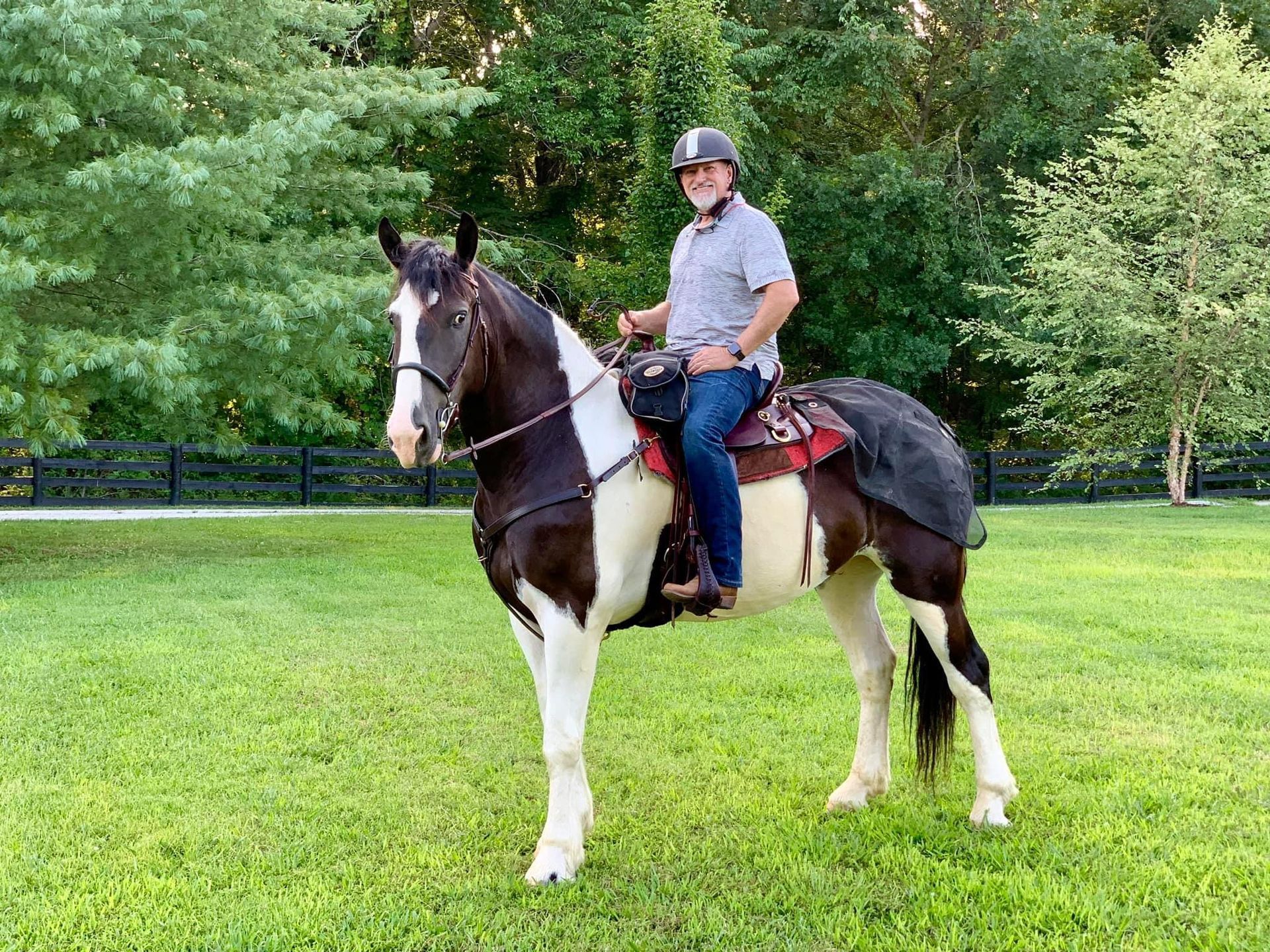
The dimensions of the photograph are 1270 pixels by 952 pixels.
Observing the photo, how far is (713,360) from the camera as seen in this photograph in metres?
3.76

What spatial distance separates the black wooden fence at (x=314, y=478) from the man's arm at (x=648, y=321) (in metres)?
16.4

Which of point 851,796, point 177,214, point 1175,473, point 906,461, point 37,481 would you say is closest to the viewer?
point 906,461

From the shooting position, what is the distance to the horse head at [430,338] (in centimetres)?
312

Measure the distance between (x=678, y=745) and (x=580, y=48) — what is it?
62.1ft

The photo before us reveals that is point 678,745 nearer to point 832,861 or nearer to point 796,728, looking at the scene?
point 796,728

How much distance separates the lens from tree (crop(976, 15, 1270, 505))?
64.3 feet

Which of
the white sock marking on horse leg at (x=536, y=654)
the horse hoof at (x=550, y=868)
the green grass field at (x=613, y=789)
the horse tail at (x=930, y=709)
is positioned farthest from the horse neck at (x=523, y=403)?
the horse tail at (x=930, y=709)

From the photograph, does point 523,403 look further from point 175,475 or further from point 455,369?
point 175,475

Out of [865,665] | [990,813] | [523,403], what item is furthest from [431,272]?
[990,813]

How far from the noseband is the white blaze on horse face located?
0.02 m

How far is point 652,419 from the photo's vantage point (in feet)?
12.4

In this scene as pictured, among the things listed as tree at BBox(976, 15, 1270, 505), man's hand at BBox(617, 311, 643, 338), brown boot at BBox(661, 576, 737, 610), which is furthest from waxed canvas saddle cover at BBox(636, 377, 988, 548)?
tree at BBox(976, 15, 1270, 505)

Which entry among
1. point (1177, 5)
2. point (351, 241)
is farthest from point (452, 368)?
point (1177, 5)

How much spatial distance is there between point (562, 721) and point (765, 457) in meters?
1.34
